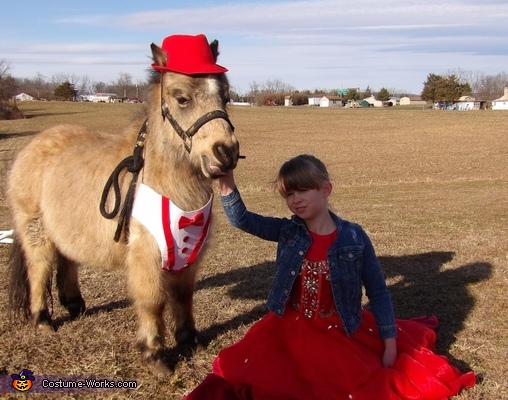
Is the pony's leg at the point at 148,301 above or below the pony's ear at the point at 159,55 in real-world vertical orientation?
below

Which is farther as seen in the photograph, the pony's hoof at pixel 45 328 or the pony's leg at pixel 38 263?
the pony's leg at pixel 38 263

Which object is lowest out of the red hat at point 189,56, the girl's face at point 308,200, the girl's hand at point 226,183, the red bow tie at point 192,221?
the red bow tie at point 192,221

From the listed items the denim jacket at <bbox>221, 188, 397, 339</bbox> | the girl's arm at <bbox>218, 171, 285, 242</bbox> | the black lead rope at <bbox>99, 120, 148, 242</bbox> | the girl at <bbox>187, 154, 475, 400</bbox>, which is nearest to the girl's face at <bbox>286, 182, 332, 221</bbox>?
the girl at <bbox>187, 154, 475, 400</bbox>

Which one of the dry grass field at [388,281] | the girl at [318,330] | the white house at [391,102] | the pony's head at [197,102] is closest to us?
the pony's head at [197,102]

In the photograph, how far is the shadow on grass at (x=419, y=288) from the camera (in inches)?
199

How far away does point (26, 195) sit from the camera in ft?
16.5

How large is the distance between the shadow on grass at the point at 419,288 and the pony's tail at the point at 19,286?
176 centimetres

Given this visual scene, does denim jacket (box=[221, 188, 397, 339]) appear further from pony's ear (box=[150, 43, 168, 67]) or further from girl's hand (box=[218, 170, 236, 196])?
pony's ear (box=[150, 43, 168, 67])

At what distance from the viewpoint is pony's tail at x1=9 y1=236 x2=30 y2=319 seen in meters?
5.15

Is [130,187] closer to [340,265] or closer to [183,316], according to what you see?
[183,316]

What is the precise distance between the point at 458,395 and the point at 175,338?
228 centimetres

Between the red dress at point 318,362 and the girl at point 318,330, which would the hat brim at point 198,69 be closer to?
the girl at point 318,330

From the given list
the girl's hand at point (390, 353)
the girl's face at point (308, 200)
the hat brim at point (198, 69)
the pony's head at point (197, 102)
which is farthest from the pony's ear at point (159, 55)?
the girl's hand at point (390, 353)

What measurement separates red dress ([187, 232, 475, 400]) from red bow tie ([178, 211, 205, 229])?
2.77ft
